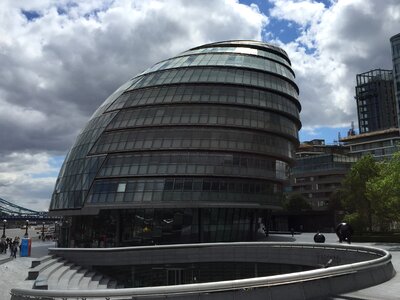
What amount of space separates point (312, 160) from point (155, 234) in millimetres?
91694

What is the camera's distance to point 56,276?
2669 centimetres

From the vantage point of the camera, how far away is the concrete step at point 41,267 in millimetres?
24053

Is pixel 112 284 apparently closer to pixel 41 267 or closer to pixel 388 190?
pixel 41 267

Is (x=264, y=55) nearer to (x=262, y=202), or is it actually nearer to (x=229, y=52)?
(x=229, y=52)

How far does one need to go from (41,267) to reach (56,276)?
44.9 inches

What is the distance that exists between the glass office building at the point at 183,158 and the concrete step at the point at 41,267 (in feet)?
57.2

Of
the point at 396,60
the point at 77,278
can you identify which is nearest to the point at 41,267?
the point at 77,278

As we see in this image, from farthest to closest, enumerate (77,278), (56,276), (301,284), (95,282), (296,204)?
(296,204) → (95,282) → (77,278) → (56,276) → (301,284)

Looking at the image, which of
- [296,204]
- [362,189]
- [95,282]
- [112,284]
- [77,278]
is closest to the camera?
[77,278]

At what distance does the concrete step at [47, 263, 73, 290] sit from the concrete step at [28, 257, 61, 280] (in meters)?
0.67

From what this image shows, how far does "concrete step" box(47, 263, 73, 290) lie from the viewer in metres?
22.2

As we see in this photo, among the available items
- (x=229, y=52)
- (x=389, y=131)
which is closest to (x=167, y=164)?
(x=229, y=52)

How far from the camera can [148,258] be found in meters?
35.4

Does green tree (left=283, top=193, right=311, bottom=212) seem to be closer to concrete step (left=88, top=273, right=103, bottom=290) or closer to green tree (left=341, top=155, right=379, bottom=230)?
green tree (left=341, top=155, right=379, bottom=230)
